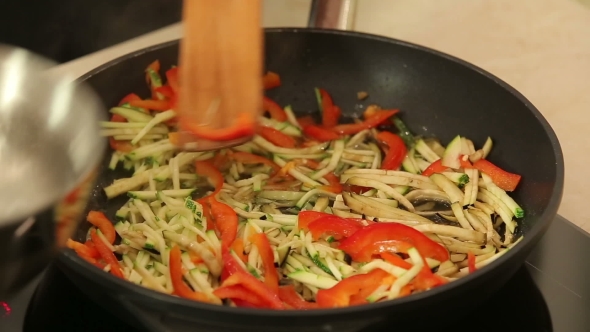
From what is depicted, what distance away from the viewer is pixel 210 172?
1505 millimetres

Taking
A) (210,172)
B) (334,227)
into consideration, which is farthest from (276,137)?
(334,227)

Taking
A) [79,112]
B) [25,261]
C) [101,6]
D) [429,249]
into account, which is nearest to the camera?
[25,261]

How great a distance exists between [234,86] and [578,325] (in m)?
0.77

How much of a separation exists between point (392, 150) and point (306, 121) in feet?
0.86

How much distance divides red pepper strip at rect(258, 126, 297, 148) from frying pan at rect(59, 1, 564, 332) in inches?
6.2

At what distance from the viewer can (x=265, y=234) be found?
1.28 m

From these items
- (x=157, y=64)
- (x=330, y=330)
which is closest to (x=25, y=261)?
(x=330, y=330)

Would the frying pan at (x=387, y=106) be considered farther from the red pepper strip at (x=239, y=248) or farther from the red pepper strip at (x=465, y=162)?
the red pepper strip at (x=239, y=248)

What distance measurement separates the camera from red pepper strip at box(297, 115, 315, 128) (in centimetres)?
170

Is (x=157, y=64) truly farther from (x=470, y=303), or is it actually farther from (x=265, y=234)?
(x=470, y=303)

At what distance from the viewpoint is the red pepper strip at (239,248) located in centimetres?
123

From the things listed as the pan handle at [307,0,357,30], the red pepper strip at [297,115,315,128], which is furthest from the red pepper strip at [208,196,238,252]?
the pan handle at [307,0,357,30]

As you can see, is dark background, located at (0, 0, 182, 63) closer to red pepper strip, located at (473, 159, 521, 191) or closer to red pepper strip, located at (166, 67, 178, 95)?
red pepper strip, located at (166, 67, 178, 95)

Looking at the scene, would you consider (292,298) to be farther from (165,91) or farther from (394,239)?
(165,91)
